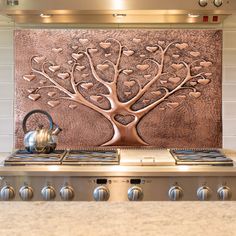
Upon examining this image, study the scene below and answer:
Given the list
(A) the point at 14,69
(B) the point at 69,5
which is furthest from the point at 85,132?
(B) the point at 69,5

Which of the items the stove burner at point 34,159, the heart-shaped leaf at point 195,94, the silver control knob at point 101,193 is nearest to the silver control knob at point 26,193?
the stove burner at point 34,159

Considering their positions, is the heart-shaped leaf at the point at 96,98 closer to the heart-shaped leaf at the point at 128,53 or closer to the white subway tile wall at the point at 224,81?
the heart-shaped leaf at the point at 128,53

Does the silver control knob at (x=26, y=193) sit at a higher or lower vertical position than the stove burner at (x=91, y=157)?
lower

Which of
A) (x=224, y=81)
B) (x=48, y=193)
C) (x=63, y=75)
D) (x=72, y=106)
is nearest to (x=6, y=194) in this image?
(x=48, y=193)

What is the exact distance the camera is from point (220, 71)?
311cm

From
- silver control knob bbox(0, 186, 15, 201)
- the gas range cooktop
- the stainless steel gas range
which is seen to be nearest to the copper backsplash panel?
the gas range cooktop

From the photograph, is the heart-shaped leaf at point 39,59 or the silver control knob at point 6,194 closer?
the silver control knob at point 6,194

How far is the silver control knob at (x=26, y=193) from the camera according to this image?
2490 millimetres

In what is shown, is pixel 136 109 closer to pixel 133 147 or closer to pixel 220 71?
pixel 133 147

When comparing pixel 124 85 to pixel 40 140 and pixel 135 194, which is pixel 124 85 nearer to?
pixel 40 140

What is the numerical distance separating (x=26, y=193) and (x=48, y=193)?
0.36 feet

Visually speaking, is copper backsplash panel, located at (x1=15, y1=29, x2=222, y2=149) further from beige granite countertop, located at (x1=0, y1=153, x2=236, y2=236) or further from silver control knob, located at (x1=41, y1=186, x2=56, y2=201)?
beige granite countertop, located at (x1=0, y1=153, x2=236, y2=236)

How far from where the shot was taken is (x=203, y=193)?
2500mm

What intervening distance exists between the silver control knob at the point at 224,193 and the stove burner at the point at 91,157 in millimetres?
549
